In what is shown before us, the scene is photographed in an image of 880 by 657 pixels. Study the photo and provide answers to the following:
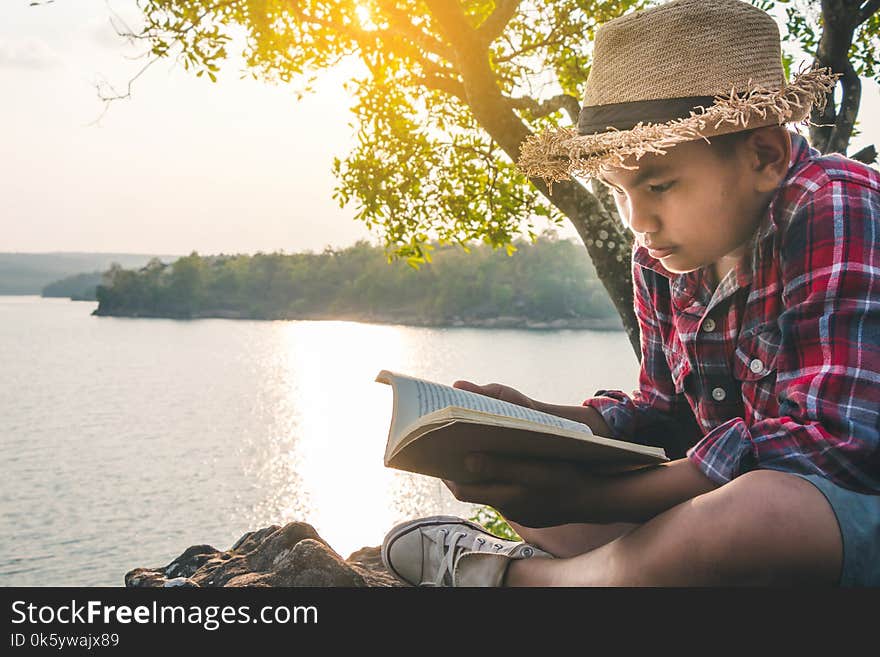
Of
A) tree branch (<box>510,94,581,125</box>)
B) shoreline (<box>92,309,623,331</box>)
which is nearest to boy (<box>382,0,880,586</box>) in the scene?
tree branch (<box>510,94,581,125</box>)

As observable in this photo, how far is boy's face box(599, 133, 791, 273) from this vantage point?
2012 millimetres

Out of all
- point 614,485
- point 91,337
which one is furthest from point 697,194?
point 91,337

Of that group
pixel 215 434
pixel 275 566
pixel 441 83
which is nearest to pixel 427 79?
pixel 441 83

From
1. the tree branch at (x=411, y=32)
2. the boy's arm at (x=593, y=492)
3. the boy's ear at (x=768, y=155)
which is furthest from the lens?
the tree branch at (x=411, y=32)

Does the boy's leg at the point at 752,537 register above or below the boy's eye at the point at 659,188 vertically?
below

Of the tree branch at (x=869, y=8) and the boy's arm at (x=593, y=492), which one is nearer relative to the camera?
the boy's arm at (x=593, y=492)

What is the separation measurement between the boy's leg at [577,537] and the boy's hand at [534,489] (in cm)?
Result: 39

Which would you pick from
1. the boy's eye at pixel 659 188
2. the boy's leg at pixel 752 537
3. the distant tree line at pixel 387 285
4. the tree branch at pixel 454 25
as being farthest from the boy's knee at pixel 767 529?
the distant tree line at pixel 387 285

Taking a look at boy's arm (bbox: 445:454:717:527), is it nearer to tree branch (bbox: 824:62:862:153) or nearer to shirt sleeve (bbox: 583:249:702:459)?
shirt sleeve (bbox: 583:249:702:459)

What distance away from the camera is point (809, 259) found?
1.89 m

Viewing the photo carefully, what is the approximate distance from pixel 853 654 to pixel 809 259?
831mm

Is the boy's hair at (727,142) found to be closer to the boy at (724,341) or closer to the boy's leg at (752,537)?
the boy at (724,341)

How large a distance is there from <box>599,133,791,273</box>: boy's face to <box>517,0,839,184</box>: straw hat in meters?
0.05

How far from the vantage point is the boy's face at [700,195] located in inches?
79.2
